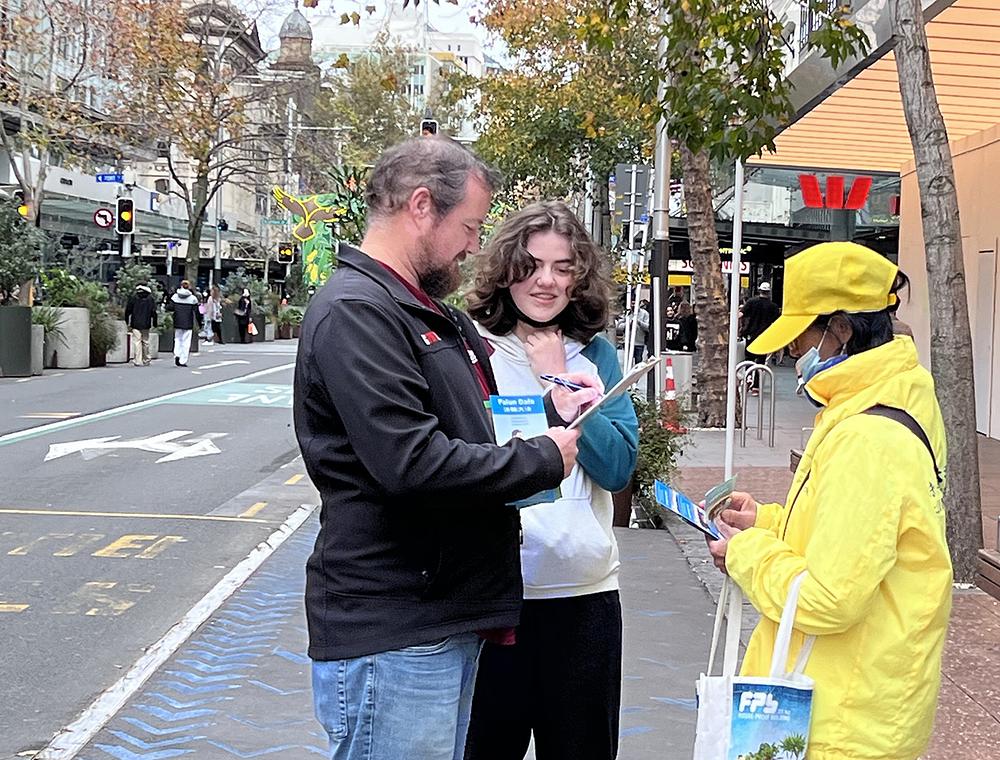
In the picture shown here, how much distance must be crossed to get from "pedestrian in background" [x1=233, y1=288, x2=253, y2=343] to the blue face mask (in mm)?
42380

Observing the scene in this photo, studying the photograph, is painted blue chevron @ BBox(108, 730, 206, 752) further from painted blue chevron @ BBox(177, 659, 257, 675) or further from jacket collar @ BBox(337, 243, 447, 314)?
jacket collar @ BBox(337, 243, 447, 314)

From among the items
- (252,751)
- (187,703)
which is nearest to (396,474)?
(252,751)

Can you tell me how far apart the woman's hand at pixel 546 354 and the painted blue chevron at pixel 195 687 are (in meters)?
3.02

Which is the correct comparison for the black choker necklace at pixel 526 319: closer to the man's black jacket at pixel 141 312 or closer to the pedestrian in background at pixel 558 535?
the pedestrian in background at pixel 558 535

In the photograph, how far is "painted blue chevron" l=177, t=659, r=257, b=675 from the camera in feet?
20.4

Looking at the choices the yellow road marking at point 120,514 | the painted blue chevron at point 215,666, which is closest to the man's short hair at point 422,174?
the painted blue chevron at point 215,666

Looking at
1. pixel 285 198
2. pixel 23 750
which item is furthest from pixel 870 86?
pixel 285 198

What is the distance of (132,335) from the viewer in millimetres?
30391

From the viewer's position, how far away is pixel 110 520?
1008 centimetres

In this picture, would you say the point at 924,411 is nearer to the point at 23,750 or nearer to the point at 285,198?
the point at 23,750

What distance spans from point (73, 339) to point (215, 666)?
21945mm

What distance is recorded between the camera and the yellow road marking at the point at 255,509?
34.9ft

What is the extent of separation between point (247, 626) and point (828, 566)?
4985mm

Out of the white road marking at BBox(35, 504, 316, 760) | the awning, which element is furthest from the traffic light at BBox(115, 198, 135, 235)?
the white road marking at BBox(35, 504, 316, 760)
